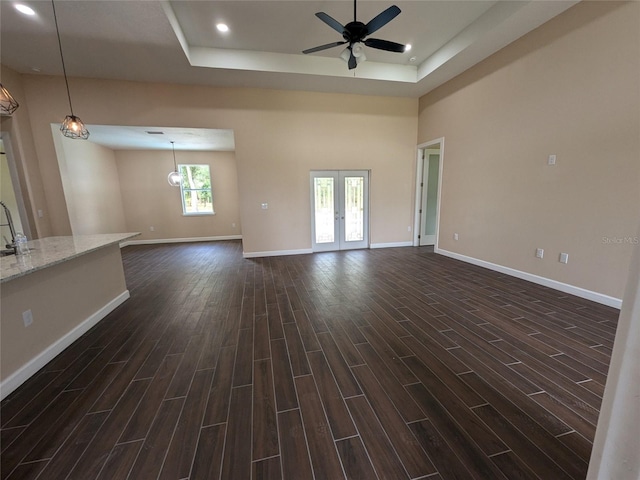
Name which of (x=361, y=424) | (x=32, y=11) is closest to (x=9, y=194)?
(x=32, y=11)

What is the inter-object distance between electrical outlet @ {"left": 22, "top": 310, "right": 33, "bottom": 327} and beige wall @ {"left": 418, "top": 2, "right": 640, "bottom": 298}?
577cm

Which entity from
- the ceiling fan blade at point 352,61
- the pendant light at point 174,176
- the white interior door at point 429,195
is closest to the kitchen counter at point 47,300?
the ceiling fan blade at point 352,61

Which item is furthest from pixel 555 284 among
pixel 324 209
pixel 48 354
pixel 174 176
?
pixel 174 176

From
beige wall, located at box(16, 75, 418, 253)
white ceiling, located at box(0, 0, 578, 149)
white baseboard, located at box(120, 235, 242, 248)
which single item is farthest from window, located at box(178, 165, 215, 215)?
beige wall, located at box(16, 75, 418, 253)

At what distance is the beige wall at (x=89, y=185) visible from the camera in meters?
4.77

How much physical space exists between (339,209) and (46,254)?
4904 millimetres

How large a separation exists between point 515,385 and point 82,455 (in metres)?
2.78

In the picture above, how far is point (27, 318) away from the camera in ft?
6.53

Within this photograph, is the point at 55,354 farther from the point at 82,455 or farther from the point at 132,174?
the point at 132,174

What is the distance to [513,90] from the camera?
3.79m

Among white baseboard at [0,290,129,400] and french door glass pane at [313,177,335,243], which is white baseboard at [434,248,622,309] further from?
white baseboard at [0,290,129,400]

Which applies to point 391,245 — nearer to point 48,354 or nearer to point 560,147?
point 560,147

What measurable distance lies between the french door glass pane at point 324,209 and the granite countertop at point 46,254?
373 centimetres

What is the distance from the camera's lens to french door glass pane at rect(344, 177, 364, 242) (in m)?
6.05
